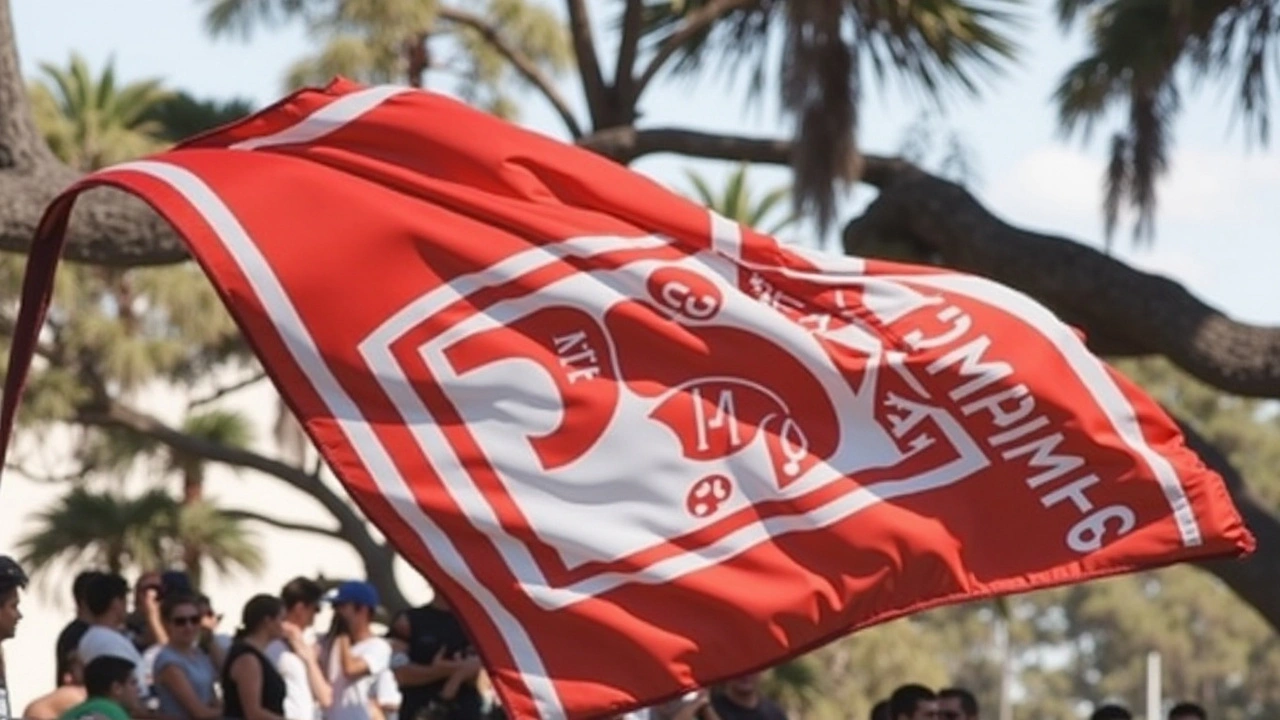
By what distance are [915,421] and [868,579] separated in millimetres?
441

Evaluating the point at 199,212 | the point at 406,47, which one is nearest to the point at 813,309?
the point at 199,212

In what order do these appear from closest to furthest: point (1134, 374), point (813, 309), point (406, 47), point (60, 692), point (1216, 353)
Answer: point (813, 309) → point (60, 692) → point (1216, 353) → point (406, 47) → point (1134, 374)

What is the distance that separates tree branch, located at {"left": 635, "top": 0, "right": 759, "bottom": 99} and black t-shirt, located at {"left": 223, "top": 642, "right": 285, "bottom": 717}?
6538 mm

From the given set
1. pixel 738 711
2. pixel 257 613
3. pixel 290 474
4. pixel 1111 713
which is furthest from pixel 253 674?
pixel 290 474

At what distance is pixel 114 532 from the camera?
78.6ft

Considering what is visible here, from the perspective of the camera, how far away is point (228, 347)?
28.2m

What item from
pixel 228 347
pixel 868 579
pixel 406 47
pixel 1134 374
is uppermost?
pixel 868 579

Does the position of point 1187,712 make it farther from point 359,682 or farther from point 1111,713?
point 359,682

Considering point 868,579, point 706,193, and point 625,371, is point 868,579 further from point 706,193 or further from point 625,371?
point 706,193

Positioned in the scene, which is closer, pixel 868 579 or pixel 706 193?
pixel 868 579

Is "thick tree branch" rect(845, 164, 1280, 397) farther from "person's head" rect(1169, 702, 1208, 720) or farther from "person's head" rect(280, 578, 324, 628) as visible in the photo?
"person's head" rect(280, 578, 324, 628)

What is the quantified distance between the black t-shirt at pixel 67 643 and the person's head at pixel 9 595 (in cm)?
296

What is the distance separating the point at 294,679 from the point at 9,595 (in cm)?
383

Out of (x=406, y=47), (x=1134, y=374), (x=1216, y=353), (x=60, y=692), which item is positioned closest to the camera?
(x=60, y=692)
